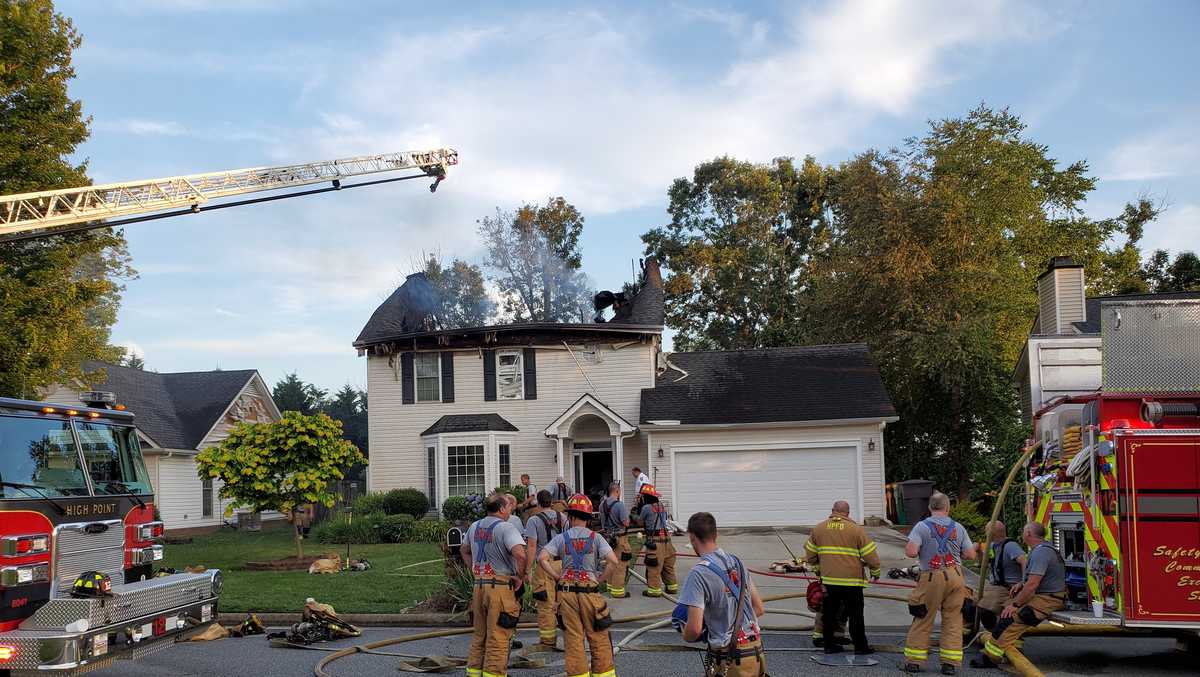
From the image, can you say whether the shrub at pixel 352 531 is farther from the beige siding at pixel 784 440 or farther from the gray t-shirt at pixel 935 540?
the gray t-shirt at pixel 935 540

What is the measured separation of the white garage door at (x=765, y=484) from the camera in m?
24.6

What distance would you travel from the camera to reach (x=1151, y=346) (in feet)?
30.3

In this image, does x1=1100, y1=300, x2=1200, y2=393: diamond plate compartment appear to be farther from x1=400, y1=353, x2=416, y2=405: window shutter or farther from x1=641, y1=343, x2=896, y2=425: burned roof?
x1=400, y1=353, x2=416, y2=405: window shutter

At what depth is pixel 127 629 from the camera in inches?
312

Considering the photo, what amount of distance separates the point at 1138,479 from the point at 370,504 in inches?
788

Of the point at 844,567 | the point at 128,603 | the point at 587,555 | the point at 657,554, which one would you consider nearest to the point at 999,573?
the point at 844,567

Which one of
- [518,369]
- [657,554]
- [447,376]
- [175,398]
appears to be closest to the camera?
[657,554]

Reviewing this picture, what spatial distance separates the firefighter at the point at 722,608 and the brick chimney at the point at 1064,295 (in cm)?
1809

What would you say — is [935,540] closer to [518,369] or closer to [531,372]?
[531,372]

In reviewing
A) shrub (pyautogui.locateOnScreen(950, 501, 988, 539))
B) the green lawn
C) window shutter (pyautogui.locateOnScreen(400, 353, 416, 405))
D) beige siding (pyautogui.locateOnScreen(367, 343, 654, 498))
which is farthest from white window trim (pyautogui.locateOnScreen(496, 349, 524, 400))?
shrub (pyautogui.locateOnScreen(950, 501, 988, 539))

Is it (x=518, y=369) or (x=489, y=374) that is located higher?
(x=518, y=369)

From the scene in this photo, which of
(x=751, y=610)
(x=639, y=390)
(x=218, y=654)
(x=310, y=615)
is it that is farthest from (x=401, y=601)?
(x=639, y=390)

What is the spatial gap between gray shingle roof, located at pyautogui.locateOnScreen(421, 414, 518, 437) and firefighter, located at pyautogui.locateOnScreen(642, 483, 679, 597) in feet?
39.5

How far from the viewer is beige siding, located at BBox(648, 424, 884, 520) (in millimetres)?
24547
